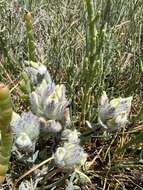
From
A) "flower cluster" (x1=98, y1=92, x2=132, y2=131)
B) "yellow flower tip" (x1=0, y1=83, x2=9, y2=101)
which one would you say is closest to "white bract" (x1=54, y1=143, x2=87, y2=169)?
"flower cluster" (x1=98, y1=92, x2=132, y2=131)

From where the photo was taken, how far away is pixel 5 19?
6.31 feet

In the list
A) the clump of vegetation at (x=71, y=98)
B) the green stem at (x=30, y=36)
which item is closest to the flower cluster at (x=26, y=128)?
the clump of vegetation at (x=71, y=98)

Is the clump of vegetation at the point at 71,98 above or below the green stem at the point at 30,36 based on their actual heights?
below

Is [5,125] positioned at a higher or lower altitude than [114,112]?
higher

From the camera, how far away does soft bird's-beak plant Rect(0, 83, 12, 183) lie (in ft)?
2.57

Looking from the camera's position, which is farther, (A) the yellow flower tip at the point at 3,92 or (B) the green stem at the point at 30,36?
(B) the green stem at the point at 30,36

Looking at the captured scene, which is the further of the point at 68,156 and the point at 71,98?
the point at 71,98

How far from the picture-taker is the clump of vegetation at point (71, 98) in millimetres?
1142

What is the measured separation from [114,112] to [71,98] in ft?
1.07

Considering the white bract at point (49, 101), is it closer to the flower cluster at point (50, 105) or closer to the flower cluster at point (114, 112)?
the flower cluster at point (50, 105)

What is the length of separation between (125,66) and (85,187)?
22.3 inches

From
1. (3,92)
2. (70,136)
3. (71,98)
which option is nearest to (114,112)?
(70,136)

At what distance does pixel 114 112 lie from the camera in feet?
3.83

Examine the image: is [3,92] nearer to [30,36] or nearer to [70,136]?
[70,136]
